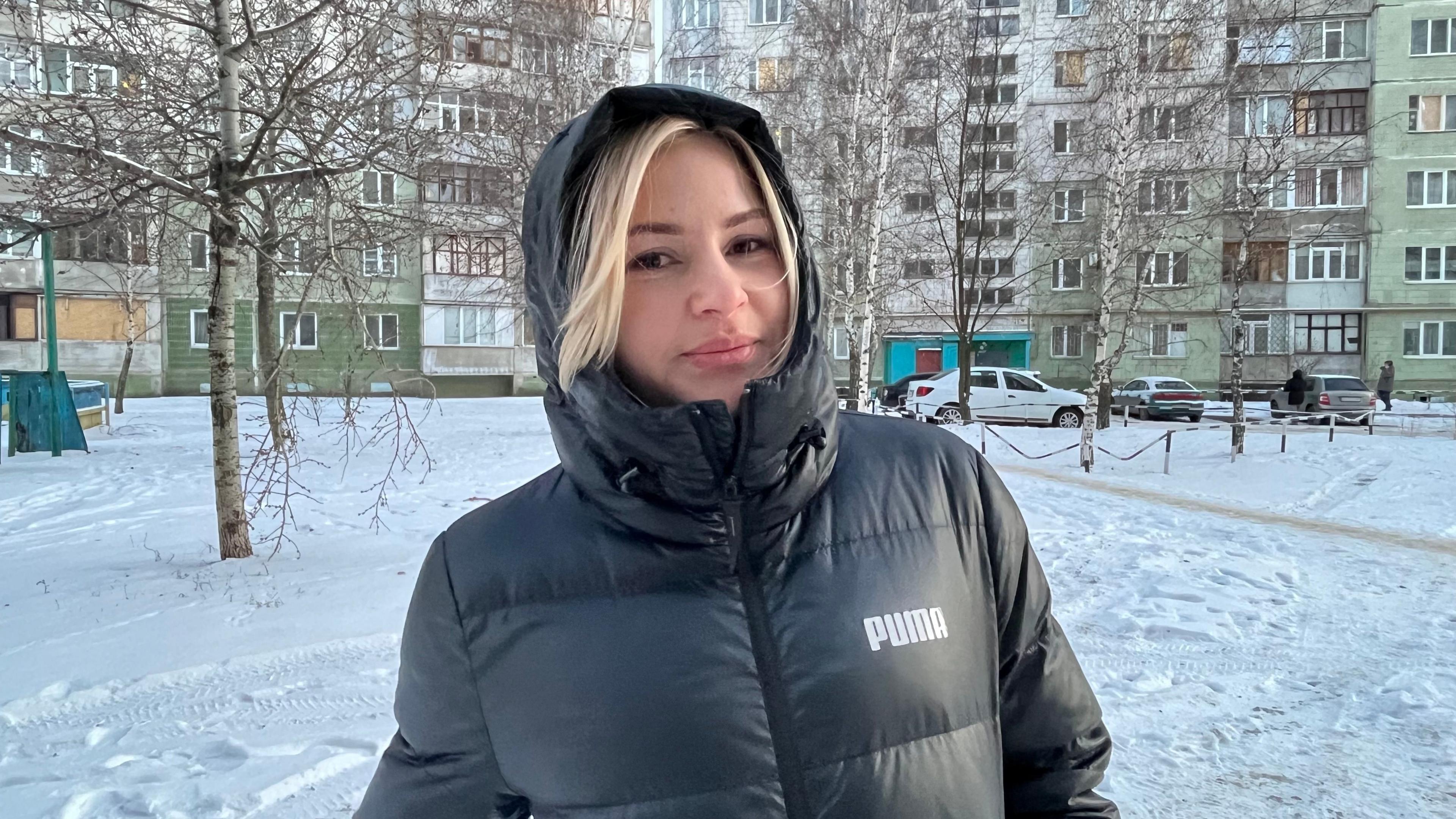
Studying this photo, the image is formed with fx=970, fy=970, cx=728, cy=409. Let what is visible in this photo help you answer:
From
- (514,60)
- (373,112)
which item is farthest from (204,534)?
(514,60)

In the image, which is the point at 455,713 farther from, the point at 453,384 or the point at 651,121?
the point at 453,384

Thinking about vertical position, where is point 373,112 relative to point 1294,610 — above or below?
above

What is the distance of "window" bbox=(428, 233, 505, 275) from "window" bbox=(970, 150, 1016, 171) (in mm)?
8694

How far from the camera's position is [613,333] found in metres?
1.27

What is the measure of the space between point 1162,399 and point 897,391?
25.7 ft

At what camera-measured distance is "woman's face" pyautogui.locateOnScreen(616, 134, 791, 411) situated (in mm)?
1303

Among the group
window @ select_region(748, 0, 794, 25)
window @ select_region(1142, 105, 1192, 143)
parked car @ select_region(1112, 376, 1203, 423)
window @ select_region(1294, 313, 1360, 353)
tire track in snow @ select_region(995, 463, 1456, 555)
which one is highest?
window @ select_region(748, 0, 794, 25)

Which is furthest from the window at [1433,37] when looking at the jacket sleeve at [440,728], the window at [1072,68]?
the jacket sleeve at [440,728]

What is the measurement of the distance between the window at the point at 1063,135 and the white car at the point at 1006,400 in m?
8.55

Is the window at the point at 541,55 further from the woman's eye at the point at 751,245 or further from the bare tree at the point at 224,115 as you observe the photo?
the woman's eye at the point at 751,245

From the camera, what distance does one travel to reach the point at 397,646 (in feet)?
18.1

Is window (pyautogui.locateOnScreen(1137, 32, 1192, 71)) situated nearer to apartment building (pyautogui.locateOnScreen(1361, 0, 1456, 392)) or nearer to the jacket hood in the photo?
the jacket hood

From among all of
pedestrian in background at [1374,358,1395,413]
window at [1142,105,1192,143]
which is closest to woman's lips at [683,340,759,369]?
window at [1142,105,1192,143]

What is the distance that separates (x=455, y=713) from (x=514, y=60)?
61.7 ft
